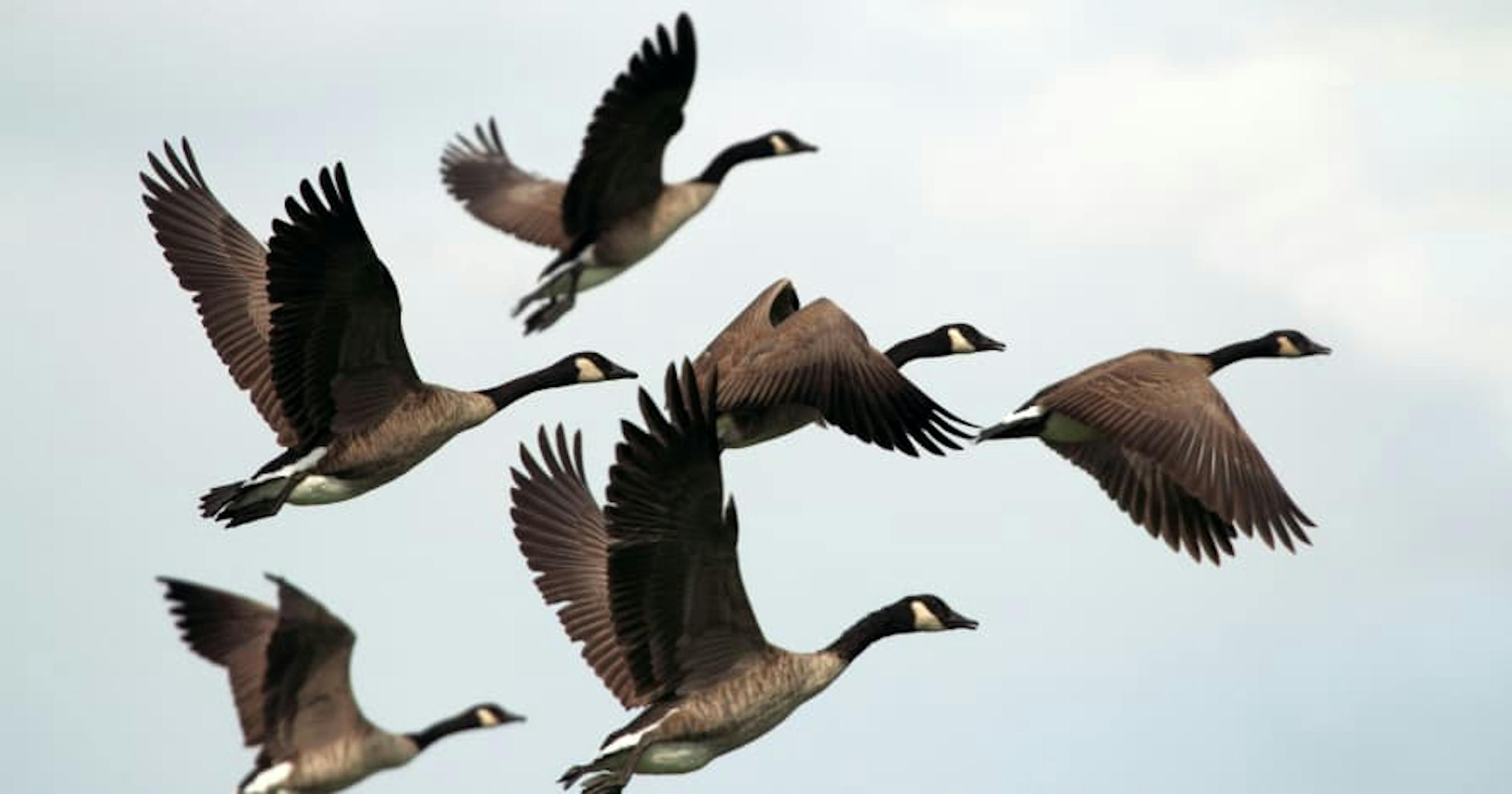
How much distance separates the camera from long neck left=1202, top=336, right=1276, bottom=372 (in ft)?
66.2

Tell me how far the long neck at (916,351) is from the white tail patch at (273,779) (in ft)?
21.5

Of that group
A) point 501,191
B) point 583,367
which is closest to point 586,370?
point 583,367

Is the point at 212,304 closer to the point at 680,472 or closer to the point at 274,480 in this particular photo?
the point at 274,480

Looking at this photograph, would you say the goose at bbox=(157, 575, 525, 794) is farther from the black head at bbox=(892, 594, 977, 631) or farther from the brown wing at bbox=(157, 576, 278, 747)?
the black head at bbox=(892, 594, 977, 631)

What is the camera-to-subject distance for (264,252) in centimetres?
2139

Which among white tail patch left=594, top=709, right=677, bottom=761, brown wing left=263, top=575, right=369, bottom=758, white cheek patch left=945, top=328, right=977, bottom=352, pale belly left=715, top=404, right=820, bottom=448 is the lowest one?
white tail patch left=594, top=709, right=677, bottom=761

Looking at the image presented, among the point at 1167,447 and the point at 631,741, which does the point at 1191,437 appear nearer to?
the point at 1167,447

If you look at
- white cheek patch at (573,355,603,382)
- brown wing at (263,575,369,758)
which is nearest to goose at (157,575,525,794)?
brown wing at (263,575,369,758)

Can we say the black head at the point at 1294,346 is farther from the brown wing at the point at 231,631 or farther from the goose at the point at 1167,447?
the brown wing at the point at 231,631

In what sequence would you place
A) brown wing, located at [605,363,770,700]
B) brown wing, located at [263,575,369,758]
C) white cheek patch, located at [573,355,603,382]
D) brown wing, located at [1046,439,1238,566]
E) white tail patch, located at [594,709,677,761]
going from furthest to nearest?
white cheek patch, located at [573,355,603,382] < brown wing, located at [1046,439,1238,566] < white tail patch, located at [594,709,677,761] < brown wing, located at [263,575,369,758] < brown wing, located at [605,363,770,700]

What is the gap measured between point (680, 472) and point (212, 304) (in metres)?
6.80

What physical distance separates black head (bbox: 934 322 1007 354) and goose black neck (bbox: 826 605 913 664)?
4165 millimetres

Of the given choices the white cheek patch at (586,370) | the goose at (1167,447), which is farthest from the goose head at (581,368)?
the goose at (1167,447)

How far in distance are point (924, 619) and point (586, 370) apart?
15.1 feet
